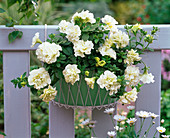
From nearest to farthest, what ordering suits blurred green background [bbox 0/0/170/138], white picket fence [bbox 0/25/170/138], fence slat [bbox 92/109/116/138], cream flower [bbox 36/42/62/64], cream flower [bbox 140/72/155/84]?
cream flower [bbox 36/42/62/64], cream flower [bbox 140/72/155/84], white picket fence [bbox 0/25/170/138], fence slat [bbox 92/109/116/138], blurred green background [bbox 0/0/170/138]

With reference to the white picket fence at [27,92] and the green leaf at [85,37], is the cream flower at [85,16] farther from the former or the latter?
the white picket fence at [27,92]

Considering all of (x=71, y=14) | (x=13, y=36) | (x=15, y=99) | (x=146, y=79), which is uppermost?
(x=71, y=14)

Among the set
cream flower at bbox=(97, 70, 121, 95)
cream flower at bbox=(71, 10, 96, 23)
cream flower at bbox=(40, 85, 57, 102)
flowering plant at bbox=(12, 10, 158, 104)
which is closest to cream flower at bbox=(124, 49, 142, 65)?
flowering plant at bbox=(12, 10, 158, 104)

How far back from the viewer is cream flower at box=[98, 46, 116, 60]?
126cm

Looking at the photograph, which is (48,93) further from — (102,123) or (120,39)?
(102,123)

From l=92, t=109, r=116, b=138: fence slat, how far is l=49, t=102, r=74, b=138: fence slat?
16 cm

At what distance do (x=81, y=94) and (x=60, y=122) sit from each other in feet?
0.94

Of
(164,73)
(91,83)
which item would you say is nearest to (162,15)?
(164,73)

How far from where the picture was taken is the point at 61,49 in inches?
47.9

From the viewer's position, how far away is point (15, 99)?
4.94 feet

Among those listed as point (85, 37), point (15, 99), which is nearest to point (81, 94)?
point (85, 37)

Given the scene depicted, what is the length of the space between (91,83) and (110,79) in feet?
0.28

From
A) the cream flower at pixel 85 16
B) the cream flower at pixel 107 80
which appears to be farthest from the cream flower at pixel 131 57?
the cream flower at pixel 85 16

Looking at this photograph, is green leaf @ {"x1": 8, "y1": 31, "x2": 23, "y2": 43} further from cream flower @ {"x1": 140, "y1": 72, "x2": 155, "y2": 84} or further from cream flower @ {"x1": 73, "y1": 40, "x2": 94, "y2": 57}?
cream flower @ {"x1": 140, "y1": 72, "x2": 155, "y2": 84}
